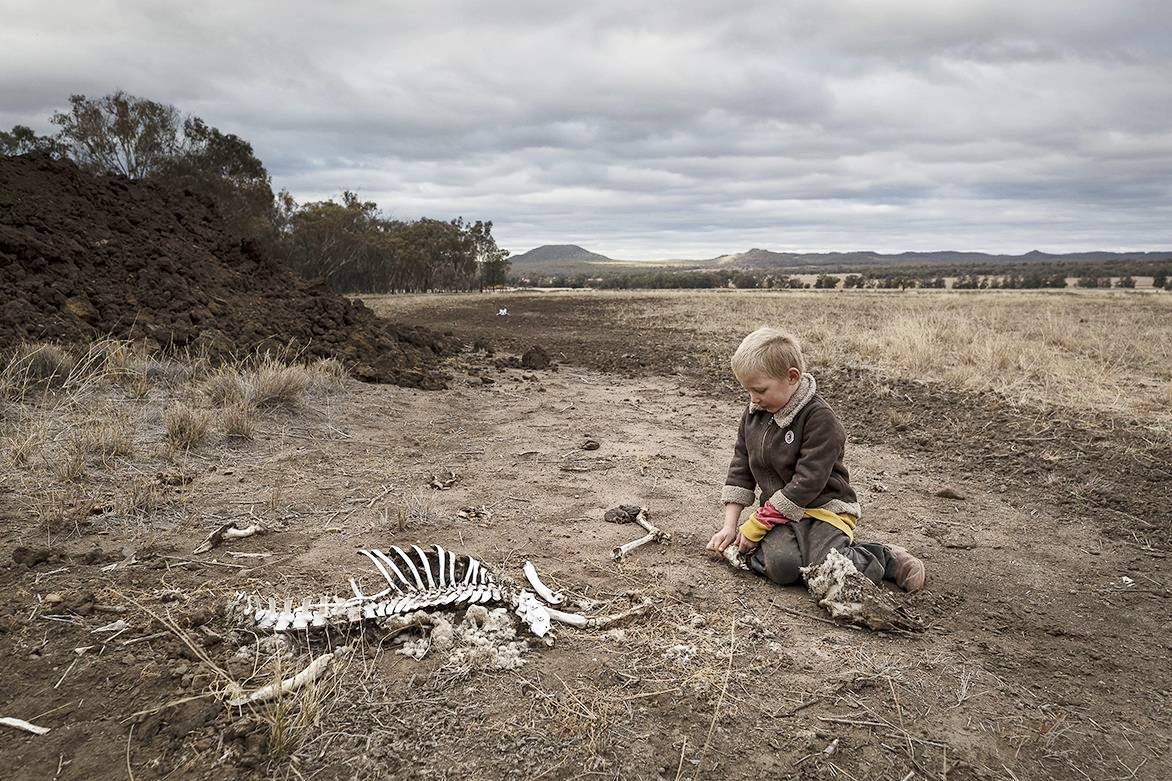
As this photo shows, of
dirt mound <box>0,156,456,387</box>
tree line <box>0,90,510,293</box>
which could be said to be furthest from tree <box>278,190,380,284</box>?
dirt mound <box>0,156,456,387</box>

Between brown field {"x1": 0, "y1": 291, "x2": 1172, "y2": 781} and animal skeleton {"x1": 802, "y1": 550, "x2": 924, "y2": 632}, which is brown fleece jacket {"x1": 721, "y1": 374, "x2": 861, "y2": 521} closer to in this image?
animal skeleton {"x1": 802, "y1": 550, "x2": 924, "y2": 632}

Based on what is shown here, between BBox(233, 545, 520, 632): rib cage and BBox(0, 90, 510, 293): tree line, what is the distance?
9778mm

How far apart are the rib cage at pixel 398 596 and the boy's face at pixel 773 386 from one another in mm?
1454

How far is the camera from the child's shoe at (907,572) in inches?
133

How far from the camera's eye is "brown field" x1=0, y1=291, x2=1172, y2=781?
2178 millimetres

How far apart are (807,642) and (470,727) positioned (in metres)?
1.43

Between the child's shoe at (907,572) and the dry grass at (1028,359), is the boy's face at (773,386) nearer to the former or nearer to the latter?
the child's shoe at (907,572)

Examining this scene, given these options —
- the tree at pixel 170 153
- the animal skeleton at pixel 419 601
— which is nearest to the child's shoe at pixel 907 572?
the animal skeleton at pixel 419 601

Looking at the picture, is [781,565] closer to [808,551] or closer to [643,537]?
[808,551]

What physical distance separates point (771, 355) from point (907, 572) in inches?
50.6

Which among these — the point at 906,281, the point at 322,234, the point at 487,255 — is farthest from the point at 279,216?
the point at 906,281

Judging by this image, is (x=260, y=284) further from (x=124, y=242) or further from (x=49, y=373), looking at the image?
(x=49, y=373)

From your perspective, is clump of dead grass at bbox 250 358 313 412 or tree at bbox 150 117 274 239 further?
tree at bbox 150 117 274 239

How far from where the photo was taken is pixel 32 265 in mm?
7773
